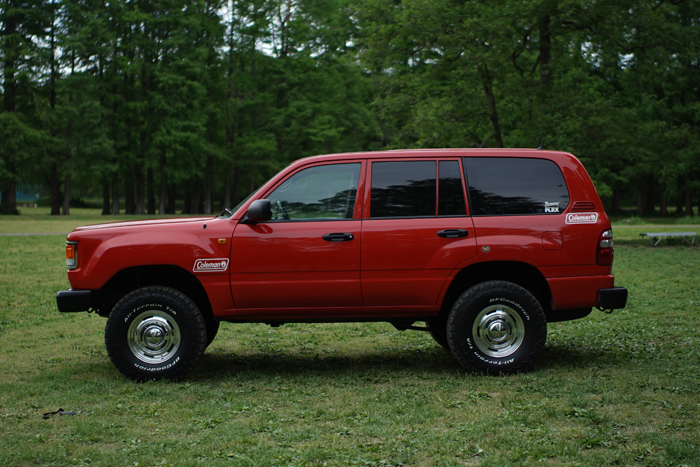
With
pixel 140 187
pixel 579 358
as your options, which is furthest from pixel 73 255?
pixel 140 187

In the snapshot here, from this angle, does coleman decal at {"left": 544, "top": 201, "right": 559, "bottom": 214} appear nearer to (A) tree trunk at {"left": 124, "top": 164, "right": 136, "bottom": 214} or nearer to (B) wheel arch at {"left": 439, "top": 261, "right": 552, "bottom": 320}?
(B) wheel arch at {"left": 439, "top": 261, "right": 552, "bottom": 320}

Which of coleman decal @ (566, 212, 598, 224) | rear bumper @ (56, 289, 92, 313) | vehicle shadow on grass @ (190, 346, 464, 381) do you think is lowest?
vehicle shadow on grass @ (190, 346, 464, 381)

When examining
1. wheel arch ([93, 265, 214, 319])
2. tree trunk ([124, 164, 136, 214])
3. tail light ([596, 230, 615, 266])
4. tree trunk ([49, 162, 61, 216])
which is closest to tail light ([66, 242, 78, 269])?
wheel arch ([93, 265, 214, 319])

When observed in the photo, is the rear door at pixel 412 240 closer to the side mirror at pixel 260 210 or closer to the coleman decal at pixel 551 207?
the coleman decal at pixel 551 207

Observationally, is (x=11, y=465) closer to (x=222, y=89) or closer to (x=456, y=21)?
(x=456, y=21)

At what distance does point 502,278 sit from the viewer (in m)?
6.42

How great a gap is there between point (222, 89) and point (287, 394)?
46.7m

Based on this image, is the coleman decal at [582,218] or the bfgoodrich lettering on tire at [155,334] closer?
the bfgoodrich lettering on tire at [155,334]

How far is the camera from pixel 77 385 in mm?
5895

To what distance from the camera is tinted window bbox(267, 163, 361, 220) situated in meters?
6.09

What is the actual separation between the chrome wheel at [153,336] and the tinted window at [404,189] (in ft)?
6.78

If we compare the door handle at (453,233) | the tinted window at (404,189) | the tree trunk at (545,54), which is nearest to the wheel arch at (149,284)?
the tinted window at (404,189)

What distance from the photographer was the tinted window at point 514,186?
614 centimetres

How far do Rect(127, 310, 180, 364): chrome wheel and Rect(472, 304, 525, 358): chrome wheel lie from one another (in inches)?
105
